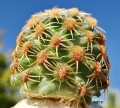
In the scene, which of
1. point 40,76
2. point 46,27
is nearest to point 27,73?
point 40,76

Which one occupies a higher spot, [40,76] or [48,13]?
[48,13]

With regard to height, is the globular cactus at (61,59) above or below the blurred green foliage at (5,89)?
below

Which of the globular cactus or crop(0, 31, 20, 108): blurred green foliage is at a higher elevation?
crop(0, 31, 20, 108): blurred green foliage

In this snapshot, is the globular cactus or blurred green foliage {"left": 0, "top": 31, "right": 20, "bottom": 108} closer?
the globular cactus

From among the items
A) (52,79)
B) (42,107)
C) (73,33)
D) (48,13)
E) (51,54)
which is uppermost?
(48,13)

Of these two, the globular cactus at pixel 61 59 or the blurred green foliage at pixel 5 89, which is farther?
the blurred green foliage at pixel 5 89

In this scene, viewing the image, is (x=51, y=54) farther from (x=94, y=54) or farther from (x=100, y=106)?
(x=100, y=106)
